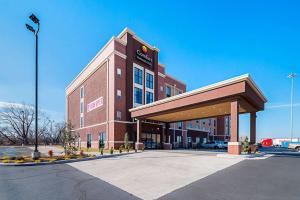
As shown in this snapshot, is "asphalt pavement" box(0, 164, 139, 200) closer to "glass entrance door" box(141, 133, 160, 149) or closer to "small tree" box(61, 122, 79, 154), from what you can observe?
"small tree" box(61, 122, 79, 154)

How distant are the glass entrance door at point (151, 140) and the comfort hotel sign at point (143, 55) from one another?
1386cm

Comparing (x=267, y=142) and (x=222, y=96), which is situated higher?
(x=222, y=96)

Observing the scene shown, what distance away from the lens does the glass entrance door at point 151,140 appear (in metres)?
33.2

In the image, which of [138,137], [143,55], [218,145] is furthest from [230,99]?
[218,145]

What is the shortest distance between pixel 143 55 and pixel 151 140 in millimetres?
16001

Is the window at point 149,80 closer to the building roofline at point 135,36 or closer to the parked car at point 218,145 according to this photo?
the building roofline at point 135,36

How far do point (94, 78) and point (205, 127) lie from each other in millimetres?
38681

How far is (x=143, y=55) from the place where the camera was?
1390 inches

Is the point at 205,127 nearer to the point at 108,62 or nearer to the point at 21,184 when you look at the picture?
the point at 108,62

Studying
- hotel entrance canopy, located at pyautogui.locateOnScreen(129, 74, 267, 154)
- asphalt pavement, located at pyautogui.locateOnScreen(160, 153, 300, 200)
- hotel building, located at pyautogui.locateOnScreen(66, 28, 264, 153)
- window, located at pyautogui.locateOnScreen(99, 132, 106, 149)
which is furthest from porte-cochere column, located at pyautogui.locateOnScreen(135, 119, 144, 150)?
asphalt pavement, located at pyautogui.locateOnScreen(160, 153, 300, 200)

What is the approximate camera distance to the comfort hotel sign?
113 feet

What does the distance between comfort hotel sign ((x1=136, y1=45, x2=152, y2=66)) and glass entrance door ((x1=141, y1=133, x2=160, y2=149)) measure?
13861 mm

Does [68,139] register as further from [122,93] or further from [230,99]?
[230,99]

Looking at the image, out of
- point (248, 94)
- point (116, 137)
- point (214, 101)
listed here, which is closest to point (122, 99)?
point (116, 137)
